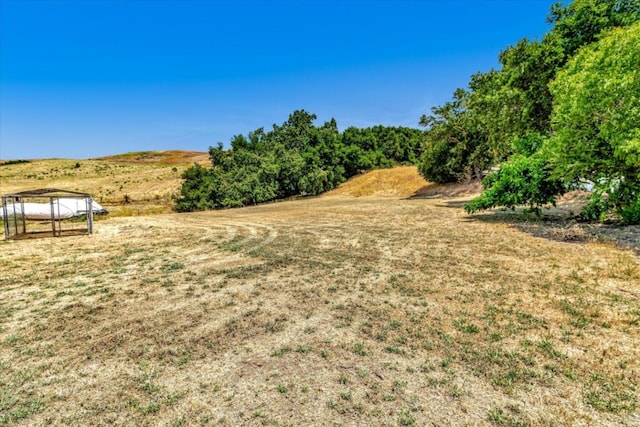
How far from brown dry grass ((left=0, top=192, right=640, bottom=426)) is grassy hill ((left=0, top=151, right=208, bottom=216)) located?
3114 centimetres

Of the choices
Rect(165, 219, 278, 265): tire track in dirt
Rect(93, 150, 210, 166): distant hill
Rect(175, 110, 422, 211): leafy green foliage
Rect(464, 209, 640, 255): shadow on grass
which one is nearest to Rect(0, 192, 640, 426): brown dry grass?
Rect(165, 219, 278, 265): tire track in dirt

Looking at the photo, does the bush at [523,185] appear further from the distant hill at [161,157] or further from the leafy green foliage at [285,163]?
the distant hill at [161,157]

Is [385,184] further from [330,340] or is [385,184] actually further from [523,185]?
[330,340]

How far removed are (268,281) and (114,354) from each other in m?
3.85

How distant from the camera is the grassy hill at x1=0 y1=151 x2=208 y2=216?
47.2m

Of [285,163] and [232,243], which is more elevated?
[285,163]

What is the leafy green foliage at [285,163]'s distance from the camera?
40.8 m

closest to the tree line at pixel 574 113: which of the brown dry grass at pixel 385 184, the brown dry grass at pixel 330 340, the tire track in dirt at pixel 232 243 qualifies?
the brown dry grass at pixel 330 340

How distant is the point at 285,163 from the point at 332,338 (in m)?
40.1

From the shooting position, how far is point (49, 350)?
5.21 metres

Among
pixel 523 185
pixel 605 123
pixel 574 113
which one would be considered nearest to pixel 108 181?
pixel 523 185

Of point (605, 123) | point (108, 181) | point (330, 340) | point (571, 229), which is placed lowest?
point (330, 340)

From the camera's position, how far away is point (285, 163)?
145ft

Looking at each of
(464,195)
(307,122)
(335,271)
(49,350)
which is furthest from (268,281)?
(307,122)
